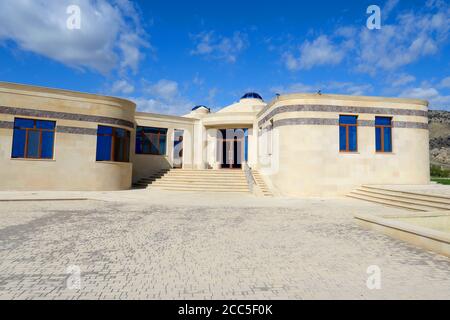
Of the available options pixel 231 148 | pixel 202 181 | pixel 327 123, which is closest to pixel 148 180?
pixel 202 181

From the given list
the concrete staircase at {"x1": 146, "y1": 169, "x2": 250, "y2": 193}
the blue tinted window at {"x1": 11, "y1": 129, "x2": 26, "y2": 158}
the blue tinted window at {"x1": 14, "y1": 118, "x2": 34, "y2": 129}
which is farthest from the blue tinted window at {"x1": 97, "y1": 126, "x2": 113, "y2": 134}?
the concrete staircase at {"x1": 146, "y1": 169, "x2": 250, "y2": 193}

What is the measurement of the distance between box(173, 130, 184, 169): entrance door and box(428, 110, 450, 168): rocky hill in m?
60.8

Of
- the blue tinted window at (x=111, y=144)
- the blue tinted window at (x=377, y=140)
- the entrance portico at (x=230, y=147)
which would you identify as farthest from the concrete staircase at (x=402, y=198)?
the blue tinted window at (x=111, y=144)

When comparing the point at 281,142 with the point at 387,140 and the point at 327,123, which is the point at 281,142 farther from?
the point at 387,140

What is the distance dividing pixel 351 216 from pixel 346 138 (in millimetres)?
8094

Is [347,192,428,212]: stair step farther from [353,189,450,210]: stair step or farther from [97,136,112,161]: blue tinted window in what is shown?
[97,136,112,161]: blue tinted window

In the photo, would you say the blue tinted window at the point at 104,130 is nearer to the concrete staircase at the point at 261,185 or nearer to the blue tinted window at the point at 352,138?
the concrete staircase at the point at 261,185

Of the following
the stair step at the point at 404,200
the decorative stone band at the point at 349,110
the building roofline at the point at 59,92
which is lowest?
the stair step at the point at 404,200

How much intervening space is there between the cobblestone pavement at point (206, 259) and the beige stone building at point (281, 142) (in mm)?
7636

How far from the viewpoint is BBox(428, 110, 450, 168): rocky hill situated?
65.5 m

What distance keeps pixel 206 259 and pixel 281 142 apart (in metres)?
12.2

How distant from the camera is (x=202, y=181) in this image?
18.5 meters

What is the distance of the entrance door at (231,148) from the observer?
24.9 m
